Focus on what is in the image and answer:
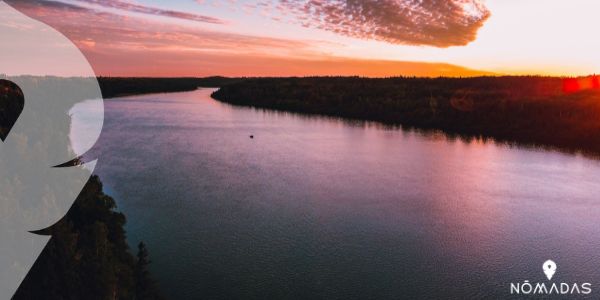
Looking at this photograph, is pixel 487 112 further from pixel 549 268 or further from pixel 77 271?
pixel 77 271

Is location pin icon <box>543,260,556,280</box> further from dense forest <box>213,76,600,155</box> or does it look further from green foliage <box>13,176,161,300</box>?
dense forest <box>213,76,600,155</box>

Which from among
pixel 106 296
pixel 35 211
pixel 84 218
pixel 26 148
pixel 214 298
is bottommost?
pixel 214 298

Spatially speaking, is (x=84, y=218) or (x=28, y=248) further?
(x=84, y=218)

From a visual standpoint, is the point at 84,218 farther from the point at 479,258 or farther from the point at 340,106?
the point at 340,106

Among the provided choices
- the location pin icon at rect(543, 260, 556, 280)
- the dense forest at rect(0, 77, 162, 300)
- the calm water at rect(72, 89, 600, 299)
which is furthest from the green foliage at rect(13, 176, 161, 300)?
the location pin icon at rect(543, 260, 556, 280)

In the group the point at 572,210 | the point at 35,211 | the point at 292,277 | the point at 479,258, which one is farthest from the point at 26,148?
the point at 572,210

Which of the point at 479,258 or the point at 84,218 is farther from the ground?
the point at 84,218

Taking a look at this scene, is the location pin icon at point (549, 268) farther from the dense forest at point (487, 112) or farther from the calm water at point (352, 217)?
the dense forest at point (487, 112)
